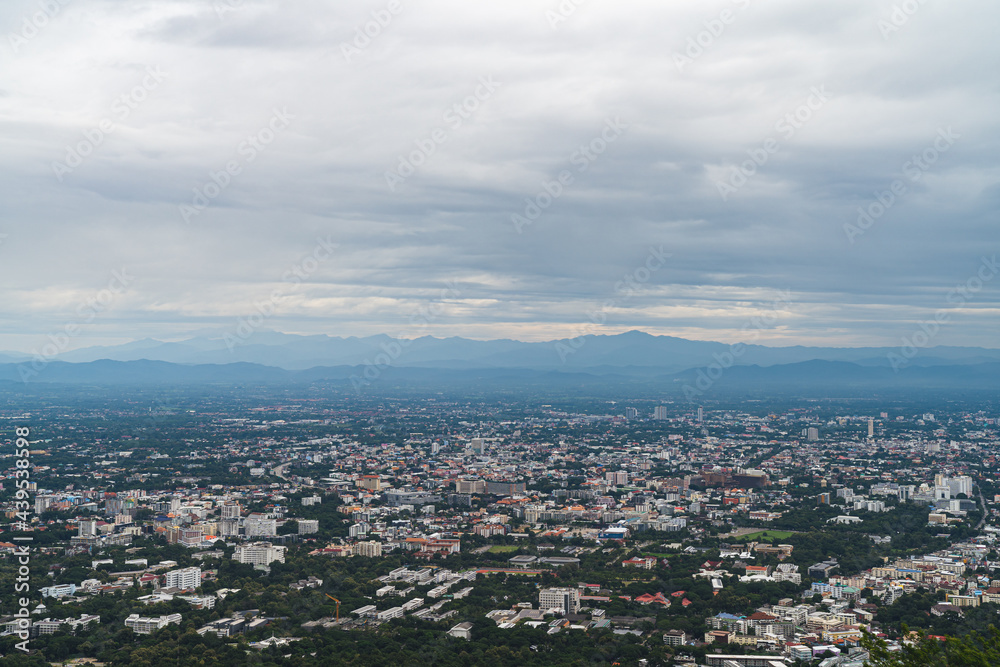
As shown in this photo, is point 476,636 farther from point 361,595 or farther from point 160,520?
point 160,520

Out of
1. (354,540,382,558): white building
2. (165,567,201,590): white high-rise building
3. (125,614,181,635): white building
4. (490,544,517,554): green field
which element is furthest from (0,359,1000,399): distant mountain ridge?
(125,614,181,635): white building

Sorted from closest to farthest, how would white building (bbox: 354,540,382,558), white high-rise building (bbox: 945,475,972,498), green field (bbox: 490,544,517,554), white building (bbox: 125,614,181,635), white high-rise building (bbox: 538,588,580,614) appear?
white building (bbox: 125,614,181,635) < white high-rise building (bbox: 538,588,580,614) < white building (bbox: 354,540,382,558) < green field (bbox: 490,544,517,554) < white high-rise building (bbox: 945,475,972,498)

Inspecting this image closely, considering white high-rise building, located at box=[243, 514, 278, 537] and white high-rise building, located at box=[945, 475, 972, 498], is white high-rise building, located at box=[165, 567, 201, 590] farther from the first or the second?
white high-rise building, located at box=[945, 475, 972, 498]

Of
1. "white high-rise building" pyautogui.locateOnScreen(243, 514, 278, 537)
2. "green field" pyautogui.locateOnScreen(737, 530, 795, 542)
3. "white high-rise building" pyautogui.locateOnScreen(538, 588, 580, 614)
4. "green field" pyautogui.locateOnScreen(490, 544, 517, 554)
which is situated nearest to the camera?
"white high-rise building" pyautogui.locateOnScreen(538, 588, 580, 614)

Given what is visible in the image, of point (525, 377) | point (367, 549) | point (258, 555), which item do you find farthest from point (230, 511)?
point (525, 377)

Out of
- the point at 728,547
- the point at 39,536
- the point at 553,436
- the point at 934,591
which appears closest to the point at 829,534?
the point at 728,547

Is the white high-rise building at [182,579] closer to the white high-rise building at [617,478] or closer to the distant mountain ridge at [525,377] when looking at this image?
the white high-rise building at [617,478]
